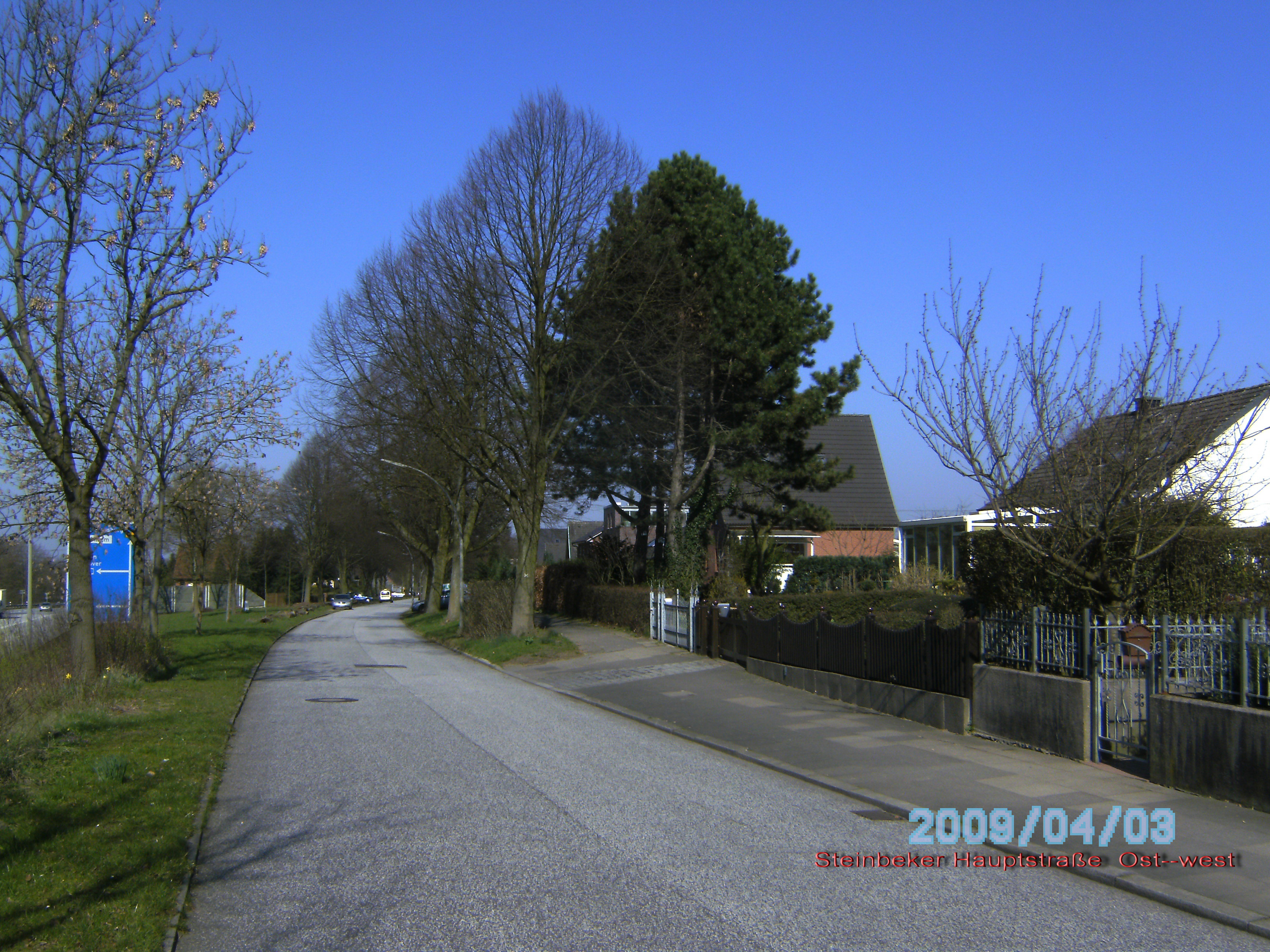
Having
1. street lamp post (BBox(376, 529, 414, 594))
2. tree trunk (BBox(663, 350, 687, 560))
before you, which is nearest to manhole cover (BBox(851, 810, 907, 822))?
tree trunk (BBox(663, 350, 687, 560))

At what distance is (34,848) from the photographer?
620 centimetres

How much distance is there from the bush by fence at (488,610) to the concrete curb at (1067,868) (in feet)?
43.4

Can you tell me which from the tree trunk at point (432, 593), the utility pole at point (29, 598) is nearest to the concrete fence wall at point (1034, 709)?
the utility pole at point (29, 598)

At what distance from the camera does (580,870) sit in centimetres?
623

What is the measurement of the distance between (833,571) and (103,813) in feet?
92.1

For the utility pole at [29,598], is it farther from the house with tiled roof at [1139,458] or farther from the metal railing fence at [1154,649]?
the house with tiled roof at [1139,458]

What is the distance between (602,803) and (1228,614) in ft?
25.3

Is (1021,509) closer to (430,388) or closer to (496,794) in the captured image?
(496,794)

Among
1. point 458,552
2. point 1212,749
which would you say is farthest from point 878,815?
point 458,552

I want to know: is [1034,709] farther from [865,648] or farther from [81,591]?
[81,591]

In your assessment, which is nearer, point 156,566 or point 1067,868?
point 1067,868

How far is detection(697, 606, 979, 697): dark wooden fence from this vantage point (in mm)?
12062

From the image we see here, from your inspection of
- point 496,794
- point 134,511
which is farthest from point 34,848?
point 134,511

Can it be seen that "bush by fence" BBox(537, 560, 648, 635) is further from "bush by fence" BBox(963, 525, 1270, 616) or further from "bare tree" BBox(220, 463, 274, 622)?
"bush by fence" BBox(963, 525, 1270, 616)
